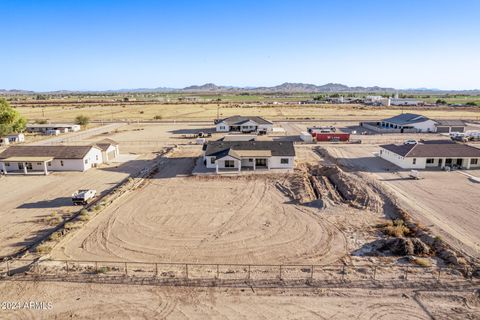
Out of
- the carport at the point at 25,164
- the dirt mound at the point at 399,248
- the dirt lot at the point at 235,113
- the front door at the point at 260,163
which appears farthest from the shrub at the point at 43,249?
the dirt lot at the point at 235,113

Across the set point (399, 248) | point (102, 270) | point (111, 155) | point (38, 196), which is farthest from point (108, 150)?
point (399, 248)

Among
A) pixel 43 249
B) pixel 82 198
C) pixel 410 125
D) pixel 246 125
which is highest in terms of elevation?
pixel 246 125

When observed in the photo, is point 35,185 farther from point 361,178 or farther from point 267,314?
point 361,178

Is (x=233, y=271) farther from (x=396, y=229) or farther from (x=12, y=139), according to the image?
(x=12, y=139)

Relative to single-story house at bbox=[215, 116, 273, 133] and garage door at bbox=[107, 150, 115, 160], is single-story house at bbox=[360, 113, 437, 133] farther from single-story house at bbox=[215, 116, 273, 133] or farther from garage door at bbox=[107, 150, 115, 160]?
garage door at bbox=[107, 150, 115, 160]

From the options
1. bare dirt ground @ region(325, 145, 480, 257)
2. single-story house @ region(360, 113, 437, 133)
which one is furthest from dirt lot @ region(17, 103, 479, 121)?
bare dirt ground @ region(325, 145, 480, 257)

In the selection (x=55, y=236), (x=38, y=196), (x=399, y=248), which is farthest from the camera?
(x=38, y=196)
